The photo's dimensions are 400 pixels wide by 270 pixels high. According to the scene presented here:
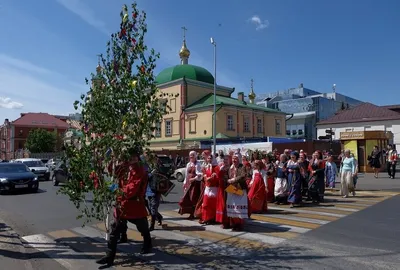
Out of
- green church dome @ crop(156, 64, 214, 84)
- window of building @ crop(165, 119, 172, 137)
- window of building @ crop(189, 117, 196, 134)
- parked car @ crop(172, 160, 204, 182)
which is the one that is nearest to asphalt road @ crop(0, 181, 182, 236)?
parked car @ crop(172, 160, 204, 182)

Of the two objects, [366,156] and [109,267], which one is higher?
[366,156]

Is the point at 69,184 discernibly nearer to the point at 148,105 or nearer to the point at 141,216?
the point at 141,216

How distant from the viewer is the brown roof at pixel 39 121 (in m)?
95.6

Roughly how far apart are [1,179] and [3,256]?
1175cm

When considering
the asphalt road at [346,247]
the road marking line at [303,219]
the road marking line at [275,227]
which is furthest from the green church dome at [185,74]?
the asphalt road at [346,247]

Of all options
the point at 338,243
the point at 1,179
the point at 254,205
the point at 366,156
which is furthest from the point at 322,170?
the point at 366,156

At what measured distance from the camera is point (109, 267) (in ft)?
18.7

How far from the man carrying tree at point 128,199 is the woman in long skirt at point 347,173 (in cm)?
969

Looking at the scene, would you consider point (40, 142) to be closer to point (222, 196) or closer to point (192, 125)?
point (192, 125)

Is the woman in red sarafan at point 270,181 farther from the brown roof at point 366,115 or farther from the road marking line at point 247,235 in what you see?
the brown roof at point 366,115

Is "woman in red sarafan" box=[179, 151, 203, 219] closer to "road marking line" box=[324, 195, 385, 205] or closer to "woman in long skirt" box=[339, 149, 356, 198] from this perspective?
"road marking line" box=[324, 195, 385, 205]

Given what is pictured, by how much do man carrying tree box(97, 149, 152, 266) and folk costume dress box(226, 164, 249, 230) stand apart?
258 cm

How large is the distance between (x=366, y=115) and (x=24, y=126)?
270 feet

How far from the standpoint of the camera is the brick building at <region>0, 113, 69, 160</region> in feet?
309
